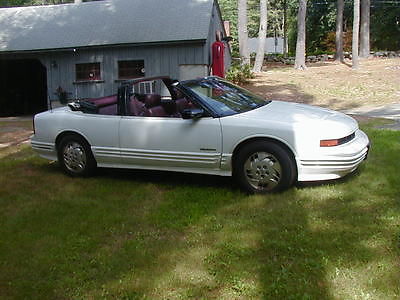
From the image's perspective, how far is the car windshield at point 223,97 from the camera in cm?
561

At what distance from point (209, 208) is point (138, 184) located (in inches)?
57.4

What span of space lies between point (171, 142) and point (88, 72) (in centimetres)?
1320

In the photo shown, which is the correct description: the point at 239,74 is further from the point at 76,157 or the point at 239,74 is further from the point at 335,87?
the point at 76,157

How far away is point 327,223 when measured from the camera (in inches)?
167

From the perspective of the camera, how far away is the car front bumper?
4938mm

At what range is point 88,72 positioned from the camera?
17797 mm

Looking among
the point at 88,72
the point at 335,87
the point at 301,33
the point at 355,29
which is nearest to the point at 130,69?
the point at 88,72

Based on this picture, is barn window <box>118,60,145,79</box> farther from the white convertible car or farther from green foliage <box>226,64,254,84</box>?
the white convertible car

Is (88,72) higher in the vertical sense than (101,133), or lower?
higher

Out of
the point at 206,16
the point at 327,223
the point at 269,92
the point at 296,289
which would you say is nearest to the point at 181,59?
the point at 206,16

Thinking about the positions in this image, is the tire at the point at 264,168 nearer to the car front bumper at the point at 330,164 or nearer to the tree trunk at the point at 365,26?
the car front bumper at the point at 330,164

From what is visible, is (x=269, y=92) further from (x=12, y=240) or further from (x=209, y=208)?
(x=12, y=240)

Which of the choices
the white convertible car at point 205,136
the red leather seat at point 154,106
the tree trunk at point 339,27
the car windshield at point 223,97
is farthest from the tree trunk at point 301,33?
the red leather seat at point 154,106

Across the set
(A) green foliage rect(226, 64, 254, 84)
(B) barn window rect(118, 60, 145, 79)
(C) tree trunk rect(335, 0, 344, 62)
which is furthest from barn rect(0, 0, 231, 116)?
(C) tree trunk rect(335, 0, 344, 62)
